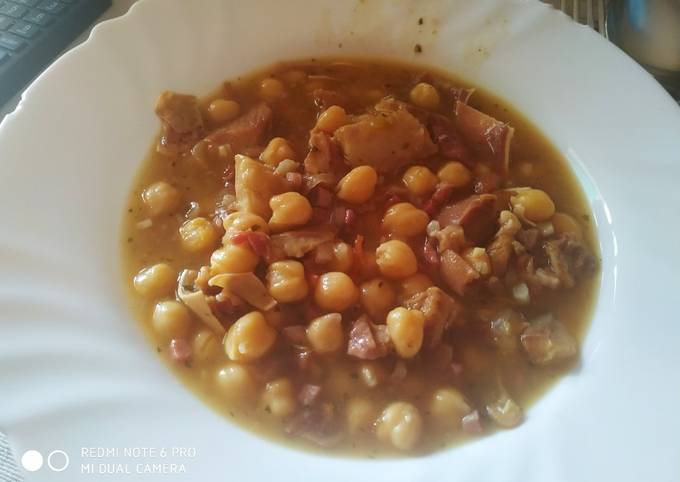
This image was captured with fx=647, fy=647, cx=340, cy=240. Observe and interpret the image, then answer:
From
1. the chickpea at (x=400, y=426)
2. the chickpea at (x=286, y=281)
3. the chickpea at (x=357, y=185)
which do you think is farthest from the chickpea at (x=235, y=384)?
the chickpea at (x=357, y=185)

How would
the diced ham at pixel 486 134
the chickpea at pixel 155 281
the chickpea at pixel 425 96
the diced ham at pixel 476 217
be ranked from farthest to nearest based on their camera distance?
the chickpea at pixel 425 96 < the diced ham at pixel 486 134 < the diced ham at pixel 476 217 < the chickpea at pixel 155 281

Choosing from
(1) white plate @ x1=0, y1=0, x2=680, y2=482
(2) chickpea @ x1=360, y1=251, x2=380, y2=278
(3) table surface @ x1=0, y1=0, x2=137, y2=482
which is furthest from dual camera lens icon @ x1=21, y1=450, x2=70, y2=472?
(2) chickpea @ x1=360, y1=251, x2=380, y2=278

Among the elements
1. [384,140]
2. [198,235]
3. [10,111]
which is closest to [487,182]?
[384,140]

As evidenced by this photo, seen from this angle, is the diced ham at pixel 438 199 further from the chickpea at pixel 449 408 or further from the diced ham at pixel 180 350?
the diced ham at pixel 180 350

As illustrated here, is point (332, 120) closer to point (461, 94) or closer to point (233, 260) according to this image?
point (461, 94)

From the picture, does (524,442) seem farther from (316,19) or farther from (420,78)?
(316,19)
